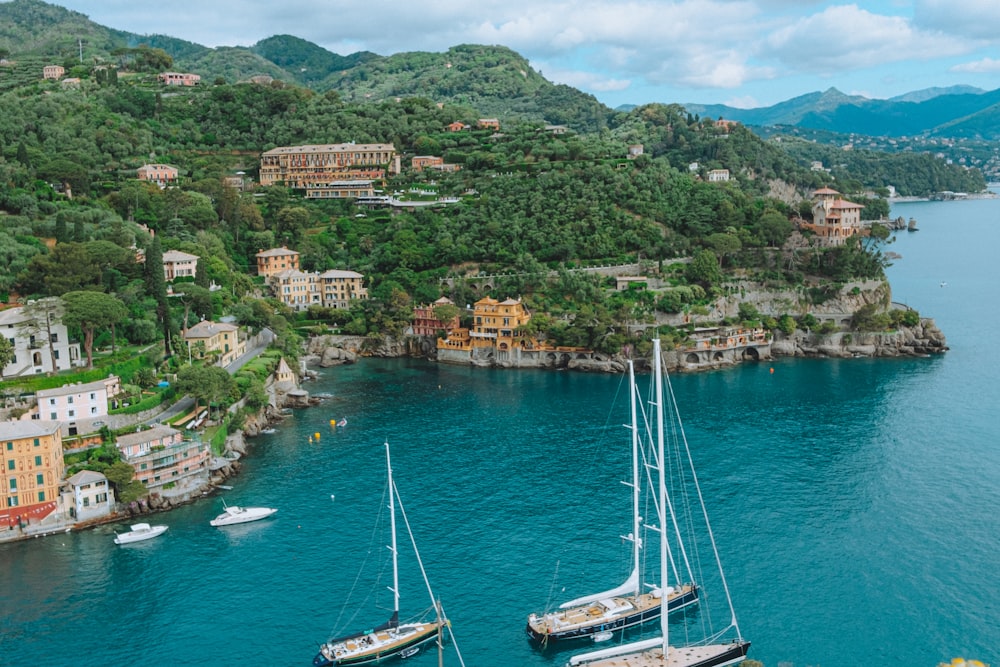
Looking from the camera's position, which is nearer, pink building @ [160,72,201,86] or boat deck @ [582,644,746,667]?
boat deck @ [582,644,746,667]

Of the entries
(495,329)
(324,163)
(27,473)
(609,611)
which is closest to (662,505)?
(609,611)

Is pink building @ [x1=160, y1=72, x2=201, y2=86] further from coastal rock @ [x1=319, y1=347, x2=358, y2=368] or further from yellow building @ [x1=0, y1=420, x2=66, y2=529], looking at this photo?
yellow building @ [x1=0, y1=420, x2=66, y2=529]

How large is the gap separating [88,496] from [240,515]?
7.63 m

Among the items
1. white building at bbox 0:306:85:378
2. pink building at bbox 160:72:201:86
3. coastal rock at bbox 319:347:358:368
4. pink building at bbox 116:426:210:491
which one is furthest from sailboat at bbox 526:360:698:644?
pink building at bbox 160:72:201:86

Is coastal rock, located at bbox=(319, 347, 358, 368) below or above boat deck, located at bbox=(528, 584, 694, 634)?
above

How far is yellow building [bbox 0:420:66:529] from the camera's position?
42.6 metres

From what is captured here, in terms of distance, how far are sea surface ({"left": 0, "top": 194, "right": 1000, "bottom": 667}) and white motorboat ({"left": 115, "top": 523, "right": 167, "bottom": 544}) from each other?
77 centimetres

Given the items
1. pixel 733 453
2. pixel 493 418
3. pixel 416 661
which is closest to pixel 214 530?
pixel 416 661

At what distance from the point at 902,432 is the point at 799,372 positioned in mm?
17838

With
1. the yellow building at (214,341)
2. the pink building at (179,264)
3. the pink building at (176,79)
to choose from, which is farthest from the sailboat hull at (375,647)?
the pink building at (176,79)

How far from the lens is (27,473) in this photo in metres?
43.0

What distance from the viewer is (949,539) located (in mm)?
41062

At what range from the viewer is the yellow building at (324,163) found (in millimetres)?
116000

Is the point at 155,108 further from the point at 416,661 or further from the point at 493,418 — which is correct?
the point at 416,661
